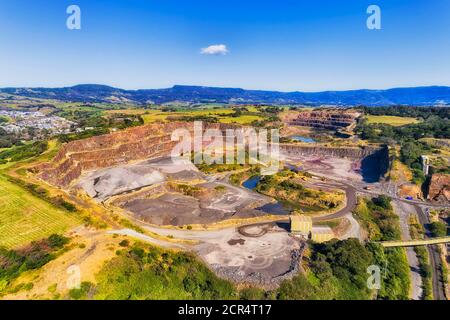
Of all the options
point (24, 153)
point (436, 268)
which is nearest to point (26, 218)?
point (24, 153)

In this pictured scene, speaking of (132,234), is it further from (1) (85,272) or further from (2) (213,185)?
(2) (213,185)

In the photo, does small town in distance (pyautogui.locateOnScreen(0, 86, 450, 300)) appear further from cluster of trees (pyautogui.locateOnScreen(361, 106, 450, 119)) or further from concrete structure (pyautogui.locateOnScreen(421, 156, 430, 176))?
cluster of trees (pyautogui.locateOnScreen(361, 106, 450, 119))

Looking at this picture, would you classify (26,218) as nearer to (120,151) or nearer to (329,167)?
(120,151)

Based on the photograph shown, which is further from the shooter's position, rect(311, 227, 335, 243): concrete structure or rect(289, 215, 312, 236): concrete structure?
rect(289, 215, 312, 236): concrete structure

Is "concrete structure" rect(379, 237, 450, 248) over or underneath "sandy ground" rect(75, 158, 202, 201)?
underneath

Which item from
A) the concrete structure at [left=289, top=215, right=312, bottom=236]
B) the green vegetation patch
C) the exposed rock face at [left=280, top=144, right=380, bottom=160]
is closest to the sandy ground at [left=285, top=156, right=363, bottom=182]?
the exposed rock face at [left=280, top=144, right=380, bottom=160]
